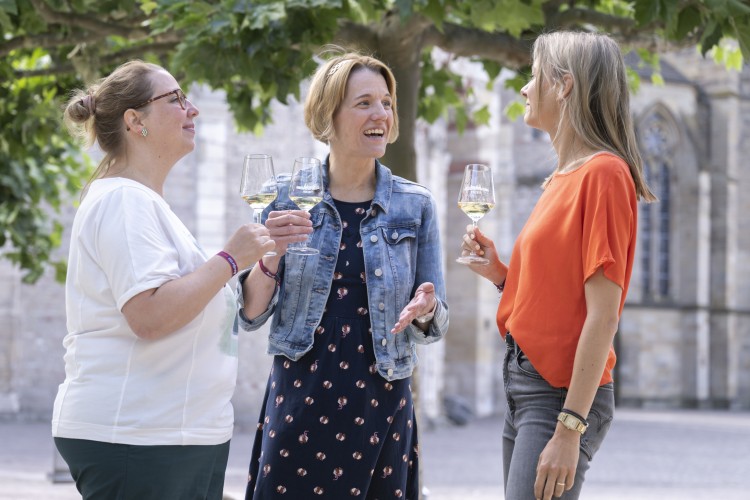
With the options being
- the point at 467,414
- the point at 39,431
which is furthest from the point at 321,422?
the point at 467,414

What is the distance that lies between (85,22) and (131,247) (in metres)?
3.93

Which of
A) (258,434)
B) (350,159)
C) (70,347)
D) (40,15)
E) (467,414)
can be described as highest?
(40,15)

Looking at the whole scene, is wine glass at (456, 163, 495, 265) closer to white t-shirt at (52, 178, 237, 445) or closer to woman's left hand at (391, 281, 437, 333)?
woman's left hand at (391, 281, 437, 333)

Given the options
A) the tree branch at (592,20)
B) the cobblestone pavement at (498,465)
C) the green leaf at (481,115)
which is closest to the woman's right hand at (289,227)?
the cobblestone pavement at (498,465)

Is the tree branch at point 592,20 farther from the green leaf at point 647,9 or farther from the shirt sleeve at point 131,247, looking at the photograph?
the shirt sleeve at point 131,247

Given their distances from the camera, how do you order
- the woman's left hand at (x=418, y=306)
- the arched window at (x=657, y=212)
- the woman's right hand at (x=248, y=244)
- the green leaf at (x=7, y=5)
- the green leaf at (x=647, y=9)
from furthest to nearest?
the arched window at (x=657, y=212)
the green leaf at (x=647, y=9)
the green leaf at (x=7, y=5)
the woman's left hand at (x=418, y=306)
the woman's right hand at (x=248, y=244)

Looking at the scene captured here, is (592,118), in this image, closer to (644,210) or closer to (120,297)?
(120,297)

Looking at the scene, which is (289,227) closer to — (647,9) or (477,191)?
(477,191)

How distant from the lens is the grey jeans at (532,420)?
2826 millimetres

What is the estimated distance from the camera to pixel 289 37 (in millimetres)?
5430

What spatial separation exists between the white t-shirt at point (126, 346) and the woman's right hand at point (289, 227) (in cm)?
24

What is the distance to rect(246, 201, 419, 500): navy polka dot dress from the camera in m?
3.21

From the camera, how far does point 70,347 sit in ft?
9.04

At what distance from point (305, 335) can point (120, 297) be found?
2.30 ft
